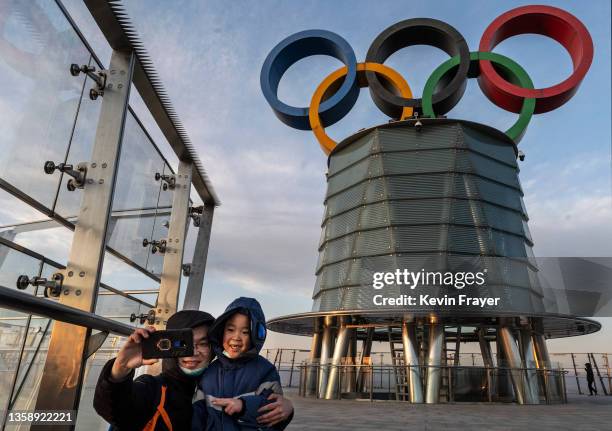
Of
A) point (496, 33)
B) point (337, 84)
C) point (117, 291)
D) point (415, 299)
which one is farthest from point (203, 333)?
point (496, 33)

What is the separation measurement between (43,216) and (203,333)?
53.5 inches

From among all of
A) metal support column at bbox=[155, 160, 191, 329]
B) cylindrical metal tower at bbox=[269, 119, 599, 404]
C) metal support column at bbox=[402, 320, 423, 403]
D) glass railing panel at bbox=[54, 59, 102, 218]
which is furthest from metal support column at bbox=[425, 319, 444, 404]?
glass railing panel at bbox=[54, 59, 102, 218]

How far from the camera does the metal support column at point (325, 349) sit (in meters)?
16.7

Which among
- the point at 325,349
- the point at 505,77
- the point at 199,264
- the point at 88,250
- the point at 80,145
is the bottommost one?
the point at 325,349

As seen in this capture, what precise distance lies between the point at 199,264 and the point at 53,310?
3.04m

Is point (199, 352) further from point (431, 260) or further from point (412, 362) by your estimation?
point (431, 260)

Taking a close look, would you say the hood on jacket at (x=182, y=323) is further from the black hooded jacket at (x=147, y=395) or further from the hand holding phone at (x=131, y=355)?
the hand holding phone at (x=131, y=355)

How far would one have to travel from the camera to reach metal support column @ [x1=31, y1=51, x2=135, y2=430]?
2355 mm

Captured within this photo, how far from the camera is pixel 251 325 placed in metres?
2.30

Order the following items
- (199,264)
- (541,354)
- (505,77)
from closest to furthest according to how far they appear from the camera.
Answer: (199,264) → (541,354) → (505,77)

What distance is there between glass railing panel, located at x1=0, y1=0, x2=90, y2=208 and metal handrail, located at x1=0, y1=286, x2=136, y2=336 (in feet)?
2.39

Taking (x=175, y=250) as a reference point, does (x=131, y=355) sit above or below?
below

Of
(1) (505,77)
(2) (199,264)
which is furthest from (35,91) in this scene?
(1) (505,77)

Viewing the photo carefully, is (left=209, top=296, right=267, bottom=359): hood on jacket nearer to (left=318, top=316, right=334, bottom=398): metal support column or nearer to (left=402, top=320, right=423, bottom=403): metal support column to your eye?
(left=402, top=320, right=423, bottom=403): metal support column
